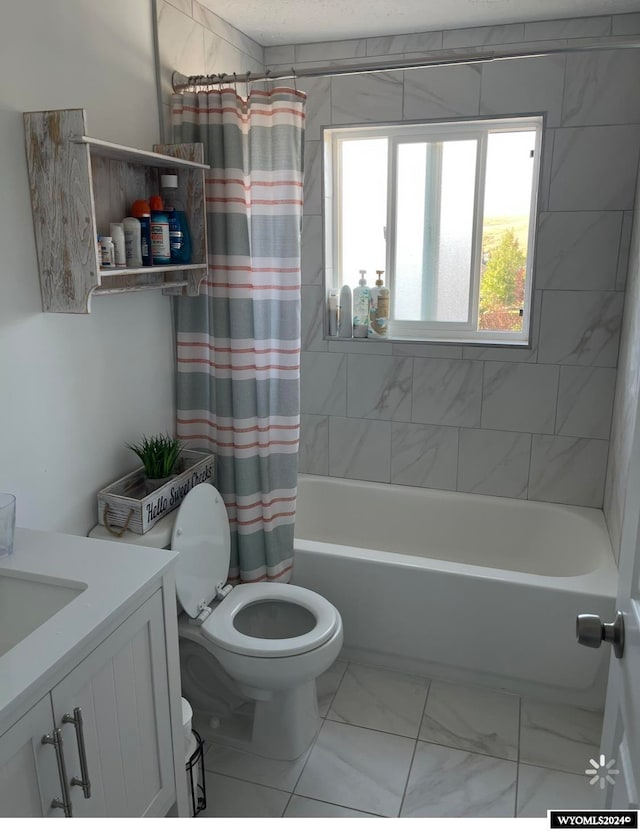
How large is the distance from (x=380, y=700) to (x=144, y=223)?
6.07 ft

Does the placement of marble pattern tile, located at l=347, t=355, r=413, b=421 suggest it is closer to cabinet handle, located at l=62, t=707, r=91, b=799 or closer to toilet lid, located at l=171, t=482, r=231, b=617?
toilet lid, located at l=171, t=482, r=231, b=617

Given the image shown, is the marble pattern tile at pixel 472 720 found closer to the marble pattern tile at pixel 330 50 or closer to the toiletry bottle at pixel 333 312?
the toiletry bottle at pixel 333 312

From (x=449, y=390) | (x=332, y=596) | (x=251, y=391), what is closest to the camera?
(x=251, y=391)

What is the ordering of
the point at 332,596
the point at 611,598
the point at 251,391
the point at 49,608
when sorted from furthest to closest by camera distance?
the point at 332,596
the point at 251,391
the point at 611,598
the point at 49,608

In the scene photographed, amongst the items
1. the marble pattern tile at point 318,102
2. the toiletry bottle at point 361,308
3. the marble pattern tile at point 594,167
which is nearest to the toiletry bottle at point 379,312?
the toiletry bottle at point 361,308

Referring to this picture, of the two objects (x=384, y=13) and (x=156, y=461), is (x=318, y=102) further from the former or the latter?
(x=156, y=461)

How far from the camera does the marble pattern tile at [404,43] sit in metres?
2.78

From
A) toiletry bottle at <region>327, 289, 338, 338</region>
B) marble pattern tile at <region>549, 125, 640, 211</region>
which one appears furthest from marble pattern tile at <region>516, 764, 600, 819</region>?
marble pattern tile at <region>549, 125, 640, 211</region>

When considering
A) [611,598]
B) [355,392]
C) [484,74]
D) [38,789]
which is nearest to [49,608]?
[38,789]

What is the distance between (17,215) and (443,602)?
1866 mm

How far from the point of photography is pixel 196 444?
99.1 inches

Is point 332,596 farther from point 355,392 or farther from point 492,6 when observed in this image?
point 492,6

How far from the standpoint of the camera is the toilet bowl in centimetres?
204

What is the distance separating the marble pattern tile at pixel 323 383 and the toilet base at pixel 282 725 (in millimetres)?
1421
